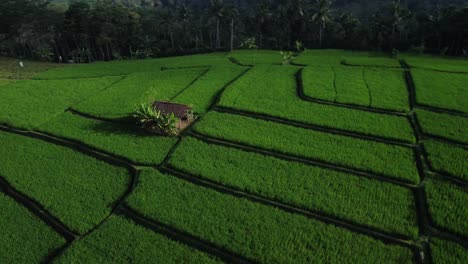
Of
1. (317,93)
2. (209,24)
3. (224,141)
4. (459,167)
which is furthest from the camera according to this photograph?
(209,24)

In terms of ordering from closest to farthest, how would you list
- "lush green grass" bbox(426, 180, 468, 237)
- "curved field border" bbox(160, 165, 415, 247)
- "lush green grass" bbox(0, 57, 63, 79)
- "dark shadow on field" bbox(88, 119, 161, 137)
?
1. "curved field border" bbox(160, 165, 415, 247)
2. "lush green grass" bbox(426, 180, 468, 237)
3. "dark shadow on field" bbox(88, 119, 161, 137)
4. "lush green grass" bbox(0, 57, 63, 79)

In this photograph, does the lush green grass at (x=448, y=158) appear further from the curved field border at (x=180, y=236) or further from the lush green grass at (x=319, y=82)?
the curved field border at (x=180, y=236)

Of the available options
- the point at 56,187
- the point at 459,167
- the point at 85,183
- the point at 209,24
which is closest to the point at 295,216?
the point at 459,167

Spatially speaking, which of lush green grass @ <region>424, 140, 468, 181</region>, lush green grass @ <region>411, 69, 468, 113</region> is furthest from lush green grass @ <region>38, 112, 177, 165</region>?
lush green grass @ <region>411, 69, 468, 113</region>

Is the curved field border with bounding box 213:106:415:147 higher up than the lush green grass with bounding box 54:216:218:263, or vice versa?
the curved field border with bounding box 213:106:415:147

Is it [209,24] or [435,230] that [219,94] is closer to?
[435,230]

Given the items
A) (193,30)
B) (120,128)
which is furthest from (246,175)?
(193,30)

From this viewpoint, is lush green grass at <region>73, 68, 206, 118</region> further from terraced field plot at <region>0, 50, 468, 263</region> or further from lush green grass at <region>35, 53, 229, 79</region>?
lush green grass at <region>35, 53, 229, 79</region>
